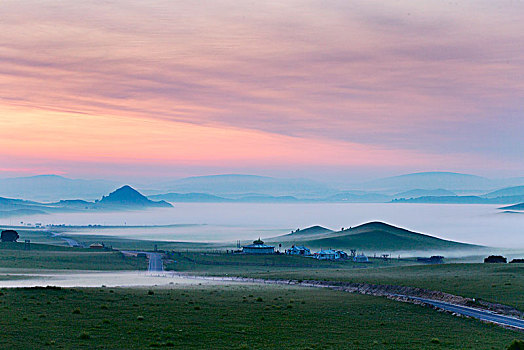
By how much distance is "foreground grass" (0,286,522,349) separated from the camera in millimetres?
32406

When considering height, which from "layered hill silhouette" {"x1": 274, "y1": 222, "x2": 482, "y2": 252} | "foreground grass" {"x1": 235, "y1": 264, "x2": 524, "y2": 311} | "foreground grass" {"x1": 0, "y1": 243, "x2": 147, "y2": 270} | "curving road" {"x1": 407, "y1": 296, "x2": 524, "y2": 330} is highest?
"layered hill silhouette" {"x1": 274, "y1": 222, "x2": 482, "y2": 252}

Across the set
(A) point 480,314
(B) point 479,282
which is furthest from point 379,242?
(A) point 480,314

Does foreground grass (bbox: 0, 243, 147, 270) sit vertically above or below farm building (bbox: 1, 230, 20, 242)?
below

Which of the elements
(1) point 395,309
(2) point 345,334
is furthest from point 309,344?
(1) point 395,309

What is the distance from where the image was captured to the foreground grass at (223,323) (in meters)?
32.4

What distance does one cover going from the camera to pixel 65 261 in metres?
122

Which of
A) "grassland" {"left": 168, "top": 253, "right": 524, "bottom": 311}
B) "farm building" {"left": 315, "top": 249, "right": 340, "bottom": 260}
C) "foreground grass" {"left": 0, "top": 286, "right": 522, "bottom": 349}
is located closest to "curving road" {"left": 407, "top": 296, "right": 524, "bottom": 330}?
"foreground grass" {"left": 0, "top": 286, "right": 522, "bottom": 349}

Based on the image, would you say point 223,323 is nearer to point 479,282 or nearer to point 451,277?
point 479,282

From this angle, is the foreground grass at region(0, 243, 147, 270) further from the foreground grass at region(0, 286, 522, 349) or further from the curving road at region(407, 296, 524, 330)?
the curving road at region(407, 296, 524, 330)

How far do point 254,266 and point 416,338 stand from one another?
89443 mm

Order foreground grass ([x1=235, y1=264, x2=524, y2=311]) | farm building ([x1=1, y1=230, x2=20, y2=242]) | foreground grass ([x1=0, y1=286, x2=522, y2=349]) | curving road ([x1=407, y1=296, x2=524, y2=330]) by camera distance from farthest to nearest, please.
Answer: farm building ([x1=1, y1=230, x2=20, y2=242]) < foreground grass ([x1=235, y1=264, x2=524, y2=311]) < curving road ([x1=407, y1=296, x2=524, y2=330]) < foreground grass ([x1=0, y1=286, x2=522, y2=349])

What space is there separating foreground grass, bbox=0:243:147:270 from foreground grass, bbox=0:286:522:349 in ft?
203

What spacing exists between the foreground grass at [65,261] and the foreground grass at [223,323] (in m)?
61.8

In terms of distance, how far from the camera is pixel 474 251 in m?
188
